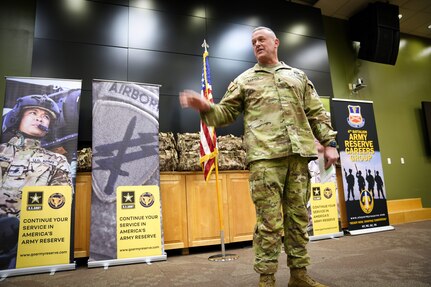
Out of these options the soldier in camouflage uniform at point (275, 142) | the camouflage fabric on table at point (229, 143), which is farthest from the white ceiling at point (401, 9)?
the soldier in camouflage uniform at point (275, 142)

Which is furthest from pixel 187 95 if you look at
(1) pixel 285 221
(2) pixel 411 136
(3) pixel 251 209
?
(2) pixel 411 136

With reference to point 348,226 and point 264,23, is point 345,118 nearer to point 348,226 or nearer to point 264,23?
point 348,226

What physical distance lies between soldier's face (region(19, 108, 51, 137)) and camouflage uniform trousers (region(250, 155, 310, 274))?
7.81 ft

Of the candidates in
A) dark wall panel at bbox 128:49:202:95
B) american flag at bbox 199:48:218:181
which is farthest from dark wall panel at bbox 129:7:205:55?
american flag at bbox 199:48:218:181

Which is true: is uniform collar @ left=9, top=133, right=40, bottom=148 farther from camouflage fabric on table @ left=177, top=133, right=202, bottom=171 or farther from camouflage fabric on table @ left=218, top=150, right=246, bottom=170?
camouflage fabric on table @ left=218, top=150, right=246, bottom=170

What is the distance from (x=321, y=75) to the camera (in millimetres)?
5426

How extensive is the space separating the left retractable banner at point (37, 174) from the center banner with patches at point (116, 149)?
228 mm

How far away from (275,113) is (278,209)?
0.54 m

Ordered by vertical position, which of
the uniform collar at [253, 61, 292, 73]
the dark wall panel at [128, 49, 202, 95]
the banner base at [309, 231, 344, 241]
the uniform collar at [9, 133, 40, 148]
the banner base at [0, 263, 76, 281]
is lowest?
the banner base at [309, 231, 344, 241]

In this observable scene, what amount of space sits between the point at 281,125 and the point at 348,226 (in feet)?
10.5

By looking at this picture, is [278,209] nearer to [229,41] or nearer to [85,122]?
[85,122]

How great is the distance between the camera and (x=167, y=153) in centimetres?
362

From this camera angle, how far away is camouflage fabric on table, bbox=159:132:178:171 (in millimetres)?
3566

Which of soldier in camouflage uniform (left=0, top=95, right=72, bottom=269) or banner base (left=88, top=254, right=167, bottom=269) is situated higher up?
soldier in camouflage uniform (left=0, top=95, right=72, bottom=269)
